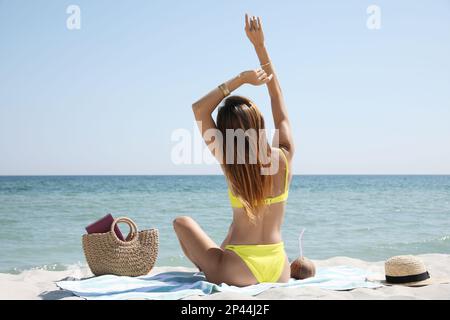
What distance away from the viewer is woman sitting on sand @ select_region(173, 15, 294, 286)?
3.46 metres

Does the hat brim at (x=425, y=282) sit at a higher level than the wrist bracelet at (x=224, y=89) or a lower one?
lower

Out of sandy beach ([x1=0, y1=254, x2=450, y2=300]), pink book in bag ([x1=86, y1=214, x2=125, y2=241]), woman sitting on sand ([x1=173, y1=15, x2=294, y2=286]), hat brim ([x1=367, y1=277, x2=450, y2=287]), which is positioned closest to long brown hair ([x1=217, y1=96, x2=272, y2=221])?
woman sitting on sand ([x1=173, y1=15, x2=294, y2=286])

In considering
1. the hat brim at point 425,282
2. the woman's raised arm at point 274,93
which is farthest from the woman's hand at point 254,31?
the hat brim at point 425,282

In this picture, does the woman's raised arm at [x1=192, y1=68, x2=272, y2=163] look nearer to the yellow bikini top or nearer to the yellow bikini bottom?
the yellow bikini top

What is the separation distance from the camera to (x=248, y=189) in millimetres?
3459

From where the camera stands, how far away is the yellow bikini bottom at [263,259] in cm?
357

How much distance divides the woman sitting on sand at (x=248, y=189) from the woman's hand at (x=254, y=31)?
0.61ft

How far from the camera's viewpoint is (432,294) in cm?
349

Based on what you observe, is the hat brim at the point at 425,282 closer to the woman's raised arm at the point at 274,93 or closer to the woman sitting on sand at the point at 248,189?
the woman sitting on sand at the point at 248,189

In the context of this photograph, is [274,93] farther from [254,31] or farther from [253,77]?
[254,31]

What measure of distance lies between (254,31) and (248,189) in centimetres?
116
